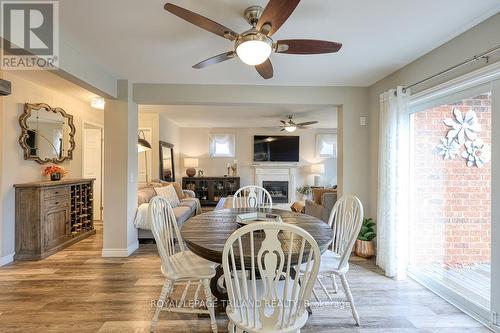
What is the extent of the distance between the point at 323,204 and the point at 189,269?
2.74m

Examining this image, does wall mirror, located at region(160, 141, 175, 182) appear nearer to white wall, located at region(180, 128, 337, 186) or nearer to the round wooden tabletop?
white wall, located at region(180, 128, 337, 186)

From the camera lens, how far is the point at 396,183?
303cm

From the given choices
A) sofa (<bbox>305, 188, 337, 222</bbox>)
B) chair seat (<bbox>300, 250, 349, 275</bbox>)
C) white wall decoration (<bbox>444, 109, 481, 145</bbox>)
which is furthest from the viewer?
sofa (<bbox>305, 188, 337, 222</bbox>)

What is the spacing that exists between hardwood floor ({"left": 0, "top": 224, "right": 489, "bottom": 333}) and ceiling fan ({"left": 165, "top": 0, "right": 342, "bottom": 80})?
2.11 meters

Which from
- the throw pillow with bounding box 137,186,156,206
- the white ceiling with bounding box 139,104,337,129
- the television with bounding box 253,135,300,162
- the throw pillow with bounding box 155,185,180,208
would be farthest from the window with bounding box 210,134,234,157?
the throw pillow with bounding box 137,186,156,206

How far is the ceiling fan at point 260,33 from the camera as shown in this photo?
1592 millimetres

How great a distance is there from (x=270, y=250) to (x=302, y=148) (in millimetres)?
7075

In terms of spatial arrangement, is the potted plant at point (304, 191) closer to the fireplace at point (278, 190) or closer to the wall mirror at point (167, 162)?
the fireplace at point (278, 190)

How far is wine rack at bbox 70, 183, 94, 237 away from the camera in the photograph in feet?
13.9

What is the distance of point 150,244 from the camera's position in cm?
415

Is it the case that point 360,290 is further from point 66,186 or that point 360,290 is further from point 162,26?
point 66,186

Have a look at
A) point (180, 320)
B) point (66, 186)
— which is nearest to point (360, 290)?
point (180, 320)

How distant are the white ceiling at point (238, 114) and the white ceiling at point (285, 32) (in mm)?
1806

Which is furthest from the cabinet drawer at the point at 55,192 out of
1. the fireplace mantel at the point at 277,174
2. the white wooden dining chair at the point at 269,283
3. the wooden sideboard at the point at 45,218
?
the fireplace mantel at the point at 277,174
